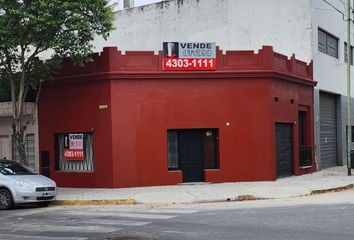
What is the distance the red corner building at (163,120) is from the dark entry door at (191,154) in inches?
1.5

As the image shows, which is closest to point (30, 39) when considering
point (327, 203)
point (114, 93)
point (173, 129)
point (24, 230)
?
point (114, 93)

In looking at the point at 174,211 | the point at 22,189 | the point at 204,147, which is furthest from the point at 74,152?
the point at 174,211

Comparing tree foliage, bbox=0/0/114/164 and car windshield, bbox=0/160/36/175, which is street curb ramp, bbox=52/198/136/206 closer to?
car windshield, bbox=0/160/36/175

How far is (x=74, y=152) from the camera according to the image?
20.8 meters

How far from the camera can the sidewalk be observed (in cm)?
1627

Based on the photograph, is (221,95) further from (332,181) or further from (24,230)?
(24,230)

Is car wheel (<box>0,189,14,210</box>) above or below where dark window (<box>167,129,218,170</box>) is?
below

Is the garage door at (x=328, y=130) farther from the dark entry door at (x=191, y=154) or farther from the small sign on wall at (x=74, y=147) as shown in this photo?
the small sign on wall at (x=74, y=147)

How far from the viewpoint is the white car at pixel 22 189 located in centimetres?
1520

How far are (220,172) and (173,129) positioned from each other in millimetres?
2436

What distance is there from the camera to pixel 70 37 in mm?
17719

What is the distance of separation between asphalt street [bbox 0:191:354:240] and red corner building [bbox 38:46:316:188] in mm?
4587

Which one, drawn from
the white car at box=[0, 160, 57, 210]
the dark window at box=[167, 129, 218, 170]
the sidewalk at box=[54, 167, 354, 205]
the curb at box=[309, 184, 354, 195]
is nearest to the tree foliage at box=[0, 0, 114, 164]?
the white car at box=[0, 160, 57, 210]

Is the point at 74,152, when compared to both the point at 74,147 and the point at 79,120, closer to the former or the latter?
the point at 74,147
